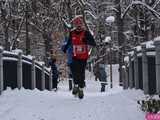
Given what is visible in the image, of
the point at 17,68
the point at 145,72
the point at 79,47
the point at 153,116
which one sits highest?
the point at 79,47

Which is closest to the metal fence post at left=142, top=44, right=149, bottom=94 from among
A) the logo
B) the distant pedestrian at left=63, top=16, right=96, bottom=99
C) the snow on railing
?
the distant pedestrian at left=63, top=16, right=96, bottom=99

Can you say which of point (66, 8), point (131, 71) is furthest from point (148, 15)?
point (131, 71)

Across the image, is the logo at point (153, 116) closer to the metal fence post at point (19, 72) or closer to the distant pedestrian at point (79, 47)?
the distant pedestrian at point (79, 47)

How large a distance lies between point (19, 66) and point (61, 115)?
24.2ft

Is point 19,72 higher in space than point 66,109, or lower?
higher

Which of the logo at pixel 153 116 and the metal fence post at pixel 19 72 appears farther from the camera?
the metal fence post at pixel 19 72

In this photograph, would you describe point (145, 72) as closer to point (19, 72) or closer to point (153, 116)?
point (19, 72)

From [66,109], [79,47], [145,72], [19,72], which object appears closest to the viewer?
[66,109]

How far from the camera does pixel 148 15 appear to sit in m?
44.7

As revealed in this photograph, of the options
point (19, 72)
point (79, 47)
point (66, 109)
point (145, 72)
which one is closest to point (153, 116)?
point (66, 109)

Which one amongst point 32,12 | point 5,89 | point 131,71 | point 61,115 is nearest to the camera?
point 61,115

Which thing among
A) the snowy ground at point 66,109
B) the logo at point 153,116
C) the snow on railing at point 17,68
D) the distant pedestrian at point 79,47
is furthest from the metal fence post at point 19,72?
the logo at point 153,116

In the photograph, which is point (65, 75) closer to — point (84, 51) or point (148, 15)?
point (148, 15)

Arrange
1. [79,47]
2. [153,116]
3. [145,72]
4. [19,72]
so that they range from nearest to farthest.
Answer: [153,116]
[79,47]
[145,72]
[19,72]
